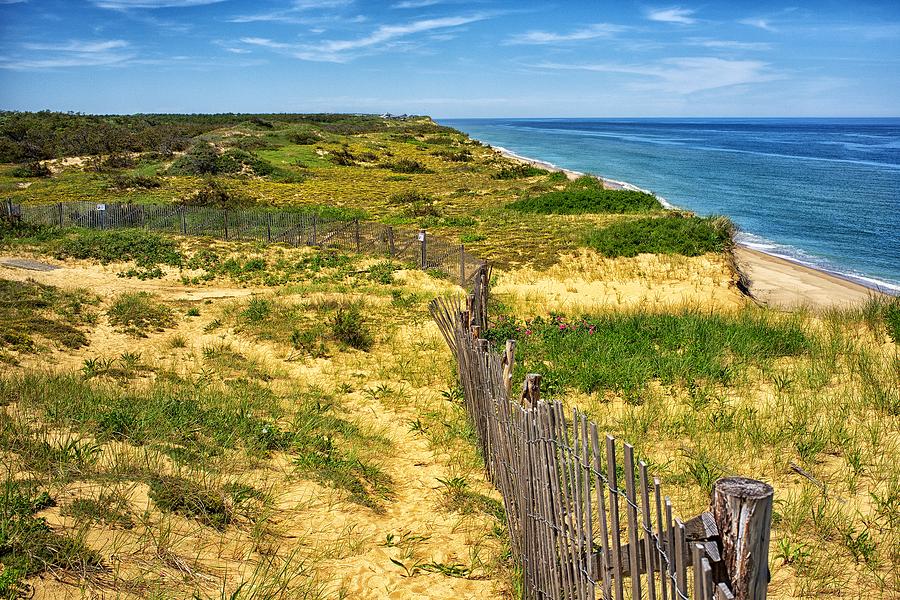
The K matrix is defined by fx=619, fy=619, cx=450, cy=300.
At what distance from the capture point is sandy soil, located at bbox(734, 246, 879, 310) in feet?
65.9

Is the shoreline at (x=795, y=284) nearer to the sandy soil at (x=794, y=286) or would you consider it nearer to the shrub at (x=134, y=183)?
the sandy soil at (x=794, y=286)

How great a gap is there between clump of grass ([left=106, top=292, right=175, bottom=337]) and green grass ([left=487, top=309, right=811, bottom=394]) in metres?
6.72

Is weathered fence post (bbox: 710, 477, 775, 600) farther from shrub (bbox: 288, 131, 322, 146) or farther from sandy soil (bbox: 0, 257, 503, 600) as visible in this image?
shrub (bbox: 288, 131, 322, 146)

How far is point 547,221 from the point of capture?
1166 inches

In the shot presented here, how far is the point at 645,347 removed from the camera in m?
9.82

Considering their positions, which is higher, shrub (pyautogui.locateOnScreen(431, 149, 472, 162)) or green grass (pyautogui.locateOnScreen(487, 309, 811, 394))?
shrub (pyautogui.locateOnScreen(431, 149, 472, 162))

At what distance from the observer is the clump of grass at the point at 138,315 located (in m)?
12.0

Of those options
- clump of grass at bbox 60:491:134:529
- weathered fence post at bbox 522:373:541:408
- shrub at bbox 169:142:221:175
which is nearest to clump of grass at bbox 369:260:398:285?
weathered fence post at bbox 522:373:541:408

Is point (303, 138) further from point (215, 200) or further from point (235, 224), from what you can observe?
point (235, 224)

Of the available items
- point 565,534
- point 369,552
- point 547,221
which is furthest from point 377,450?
point 547,221

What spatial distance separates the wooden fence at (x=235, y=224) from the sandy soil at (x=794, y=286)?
34.8 feet

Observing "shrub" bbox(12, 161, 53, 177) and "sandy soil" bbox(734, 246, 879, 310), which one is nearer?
"sandy soil" bbox(734, 246, 879, 310)

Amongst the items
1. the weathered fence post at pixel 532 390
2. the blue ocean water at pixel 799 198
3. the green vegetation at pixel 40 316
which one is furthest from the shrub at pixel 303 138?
the weathered fence post at pixel 532 390

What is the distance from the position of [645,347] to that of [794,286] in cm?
1597
